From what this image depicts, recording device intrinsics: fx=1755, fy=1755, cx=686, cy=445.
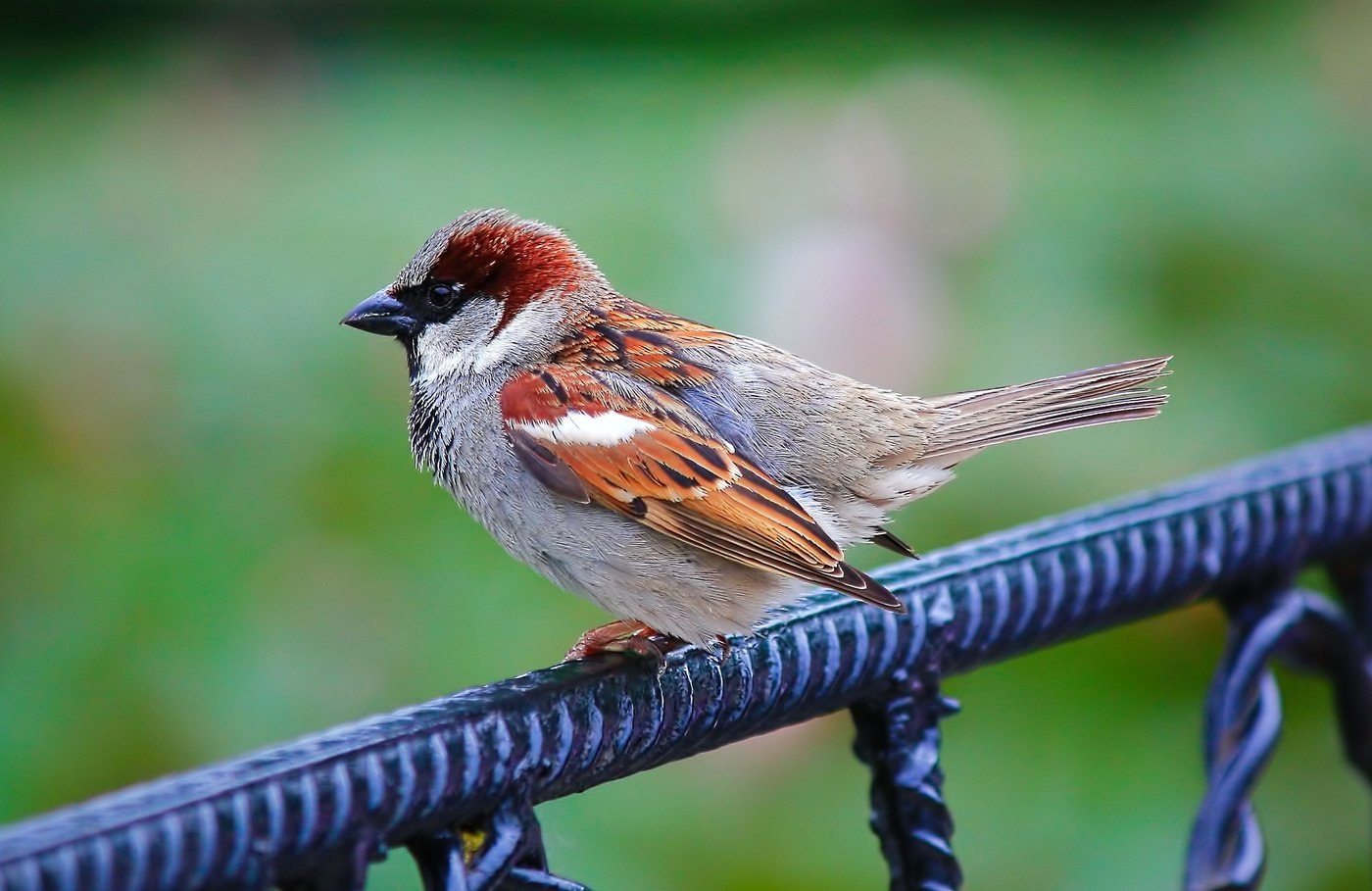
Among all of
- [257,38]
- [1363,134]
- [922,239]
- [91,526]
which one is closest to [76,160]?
[257,38]

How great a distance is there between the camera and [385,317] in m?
2.13

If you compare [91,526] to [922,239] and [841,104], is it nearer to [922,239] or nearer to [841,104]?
[922,239]

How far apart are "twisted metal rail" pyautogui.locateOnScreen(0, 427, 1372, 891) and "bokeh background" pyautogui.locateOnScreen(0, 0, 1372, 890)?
1.76 ft

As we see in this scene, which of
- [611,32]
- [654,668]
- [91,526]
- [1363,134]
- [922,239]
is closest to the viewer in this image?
[654,668]

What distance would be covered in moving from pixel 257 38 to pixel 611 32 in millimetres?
669

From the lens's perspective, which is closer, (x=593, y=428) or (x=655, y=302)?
(x=593, y=428)

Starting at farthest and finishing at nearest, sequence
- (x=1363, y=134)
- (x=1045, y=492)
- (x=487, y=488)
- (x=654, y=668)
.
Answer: (x=1363, y=134), (x=1045, y=492), (x=487, y=488), (x=654, y=668)

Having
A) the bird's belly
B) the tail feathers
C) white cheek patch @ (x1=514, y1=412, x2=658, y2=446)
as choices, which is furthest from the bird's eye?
the tail feathers

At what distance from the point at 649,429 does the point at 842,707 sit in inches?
20.1

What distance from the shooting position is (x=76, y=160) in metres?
3.01

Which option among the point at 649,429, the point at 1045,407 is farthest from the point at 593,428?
the point at 1045,407

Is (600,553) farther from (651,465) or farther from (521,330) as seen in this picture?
(521,330)

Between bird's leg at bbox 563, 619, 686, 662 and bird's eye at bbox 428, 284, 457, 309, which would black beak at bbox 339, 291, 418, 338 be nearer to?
bird's eye at bbox 428, 284, 457, 309

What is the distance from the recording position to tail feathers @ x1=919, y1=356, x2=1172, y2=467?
6.38ft
